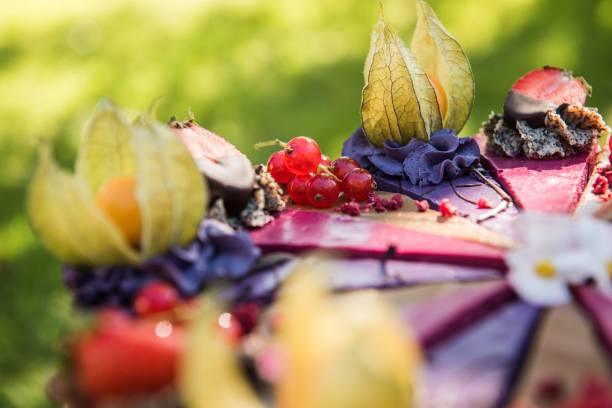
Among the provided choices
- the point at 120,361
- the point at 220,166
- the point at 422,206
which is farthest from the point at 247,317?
the point at 422,206

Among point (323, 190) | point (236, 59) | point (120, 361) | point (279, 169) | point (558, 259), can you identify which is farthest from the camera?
point (236, 59)

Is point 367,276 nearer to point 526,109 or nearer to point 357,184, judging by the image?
point 357,184

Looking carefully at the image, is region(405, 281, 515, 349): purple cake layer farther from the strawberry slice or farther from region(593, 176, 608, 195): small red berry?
the strawberry slice

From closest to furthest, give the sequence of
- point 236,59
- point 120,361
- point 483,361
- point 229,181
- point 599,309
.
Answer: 1. point 120,361
2. point 483,361
3. point 599,309
4. point 229,181
5. point 236,59

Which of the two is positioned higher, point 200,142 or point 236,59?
point 200,142

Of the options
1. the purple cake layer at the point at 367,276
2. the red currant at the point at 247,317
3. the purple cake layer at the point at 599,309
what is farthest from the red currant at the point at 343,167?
the purple cake layer at the point at 599,309

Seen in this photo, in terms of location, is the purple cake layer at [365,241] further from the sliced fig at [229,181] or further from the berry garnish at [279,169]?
the berry garnish at [279,169]

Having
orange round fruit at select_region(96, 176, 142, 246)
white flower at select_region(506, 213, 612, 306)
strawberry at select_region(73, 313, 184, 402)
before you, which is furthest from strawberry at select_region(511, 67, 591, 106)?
strawberry at select_region(73, 313, 184, 402)
